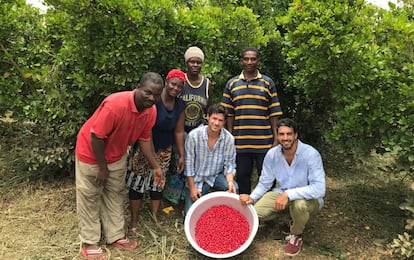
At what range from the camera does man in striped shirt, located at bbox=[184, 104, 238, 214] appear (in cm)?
372

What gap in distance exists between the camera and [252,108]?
378 cm

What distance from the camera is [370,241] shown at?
3.66 meters

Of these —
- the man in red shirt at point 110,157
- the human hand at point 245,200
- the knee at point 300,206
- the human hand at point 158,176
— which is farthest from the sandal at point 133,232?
the knee at point 300,206

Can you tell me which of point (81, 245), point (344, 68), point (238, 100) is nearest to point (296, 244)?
point (238, 100)

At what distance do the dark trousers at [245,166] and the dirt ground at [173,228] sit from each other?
0.50 metres

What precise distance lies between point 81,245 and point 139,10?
2206 mm

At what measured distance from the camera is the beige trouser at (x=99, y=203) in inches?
126

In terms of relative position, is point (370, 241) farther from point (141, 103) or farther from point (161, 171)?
point (141, 103)

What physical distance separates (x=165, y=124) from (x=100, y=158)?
0.79m

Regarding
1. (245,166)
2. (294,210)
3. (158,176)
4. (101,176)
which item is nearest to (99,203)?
(101,176)

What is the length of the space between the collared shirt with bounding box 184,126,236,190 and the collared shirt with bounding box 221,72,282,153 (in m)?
0.17

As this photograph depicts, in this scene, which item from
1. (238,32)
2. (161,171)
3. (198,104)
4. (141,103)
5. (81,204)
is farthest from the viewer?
(238,32)

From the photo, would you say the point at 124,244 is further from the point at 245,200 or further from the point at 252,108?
the point at 252,108

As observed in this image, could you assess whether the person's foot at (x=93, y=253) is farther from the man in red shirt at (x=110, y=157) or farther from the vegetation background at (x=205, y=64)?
the vegetation background at (x=205, y=64)
